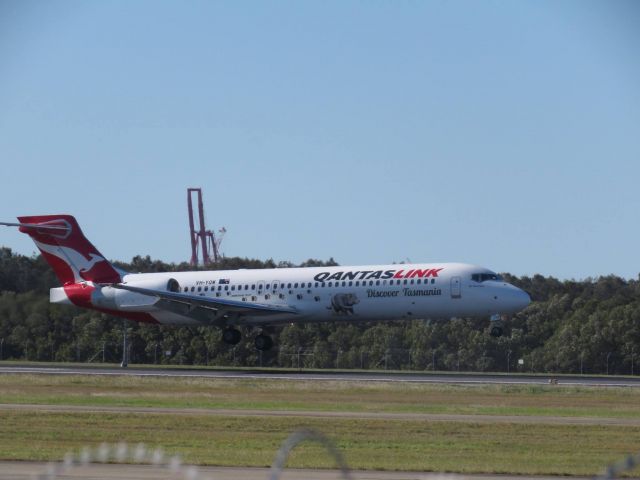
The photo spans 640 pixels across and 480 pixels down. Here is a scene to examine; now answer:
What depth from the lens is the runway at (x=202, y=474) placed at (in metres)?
19.6

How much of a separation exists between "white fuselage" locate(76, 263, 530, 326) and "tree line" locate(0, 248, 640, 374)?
665cm

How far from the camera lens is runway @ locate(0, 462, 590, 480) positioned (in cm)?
1961

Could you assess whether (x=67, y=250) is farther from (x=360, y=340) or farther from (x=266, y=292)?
(x=360, y=340)

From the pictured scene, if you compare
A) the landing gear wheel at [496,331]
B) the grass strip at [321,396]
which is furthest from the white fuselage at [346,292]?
the grass strip at [321,396]

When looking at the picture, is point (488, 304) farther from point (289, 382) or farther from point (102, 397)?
point (102, 397)

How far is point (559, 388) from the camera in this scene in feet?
150

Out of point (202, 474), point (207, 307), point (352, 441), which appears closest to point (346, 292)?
point (207, 307)

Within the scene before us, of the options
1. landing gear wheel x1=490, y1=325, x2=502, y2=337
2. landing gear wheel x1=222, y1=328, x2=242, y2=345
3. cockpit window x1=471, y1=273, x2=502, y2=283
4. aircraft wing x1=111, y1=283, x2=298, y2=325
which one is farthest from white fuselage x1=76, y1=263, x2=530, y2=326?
landing gear wheel x1=490, y1=325, x2=502, y2=337

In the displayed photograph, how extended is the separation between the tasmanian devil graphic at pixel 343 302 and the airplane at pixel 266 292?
5cm

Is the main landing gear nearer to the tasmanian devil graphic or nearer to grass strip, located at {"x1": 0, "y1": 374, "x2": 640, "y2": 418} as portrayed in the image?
the tasmanian devil graphic

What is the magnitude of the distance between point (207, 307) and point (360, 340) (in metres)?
19.7

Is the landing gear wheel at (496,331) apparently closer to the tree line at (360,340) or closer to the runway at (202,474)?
the tree line at (360,340)

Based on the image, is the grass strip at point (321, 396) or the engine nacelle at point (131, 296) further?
the engine nacelle at point (131, 296)

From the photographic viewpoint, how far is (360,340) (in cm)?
8106
